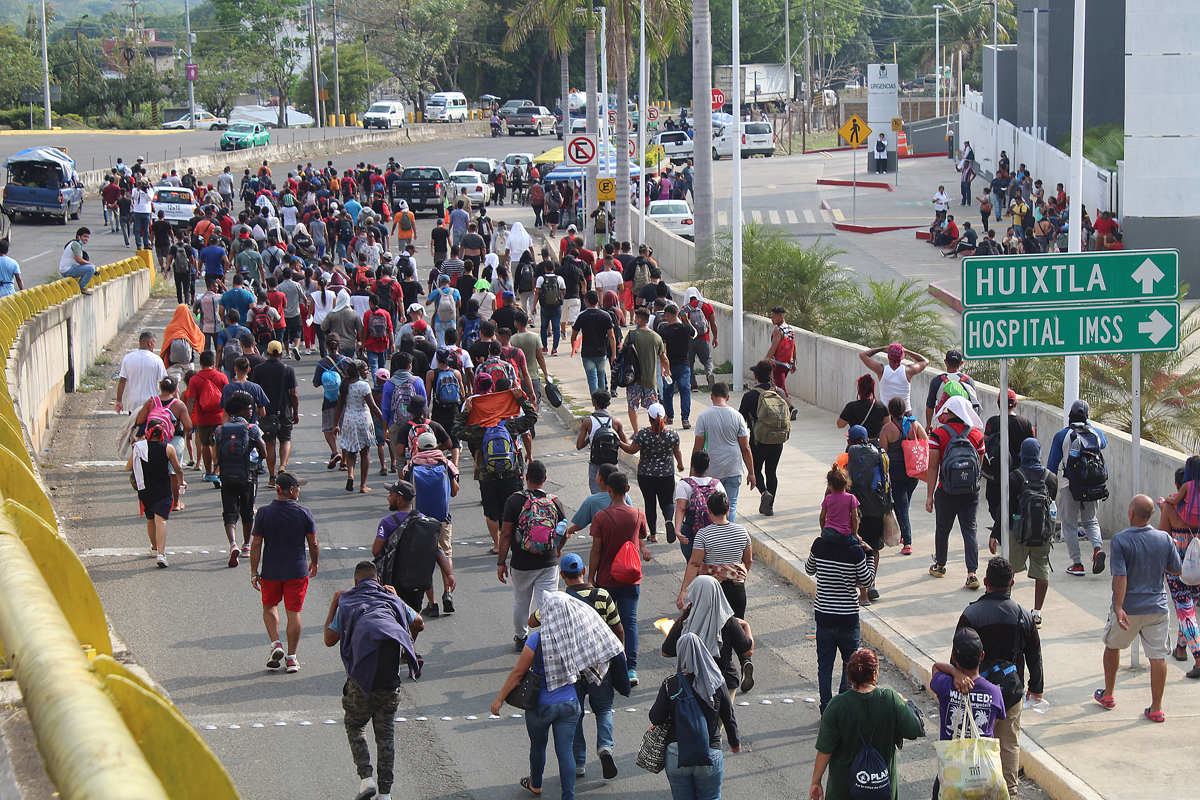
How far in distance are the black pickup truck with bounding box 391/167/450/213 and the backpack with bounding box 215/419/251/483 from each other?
34.7 m

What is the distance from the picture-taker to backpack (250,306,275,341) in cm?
1825

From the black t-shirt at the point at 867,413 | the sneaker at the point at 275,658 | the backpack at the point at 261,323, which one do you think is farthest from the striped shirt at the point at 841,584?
the backpack at the point at 261,323

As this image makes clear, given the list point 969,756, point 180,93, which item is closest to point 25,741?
point 969,756

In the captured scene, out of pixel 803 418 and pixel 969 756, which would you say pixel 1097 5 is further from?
pixel 969 756

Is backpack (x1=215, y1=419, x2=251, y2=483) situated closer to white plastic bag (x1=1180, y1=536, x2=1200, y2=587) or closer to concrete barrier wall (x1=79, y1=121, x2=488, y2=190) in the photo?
white plastic bag (x1=1180, y1=536, x2=1200, y2=587)

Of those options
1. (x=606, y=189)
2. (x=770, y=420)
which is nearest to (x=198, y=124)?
(x=606, y=189)

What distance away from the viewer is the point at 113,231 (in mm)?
41688

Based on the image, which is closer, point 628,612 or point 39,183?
point 628,612

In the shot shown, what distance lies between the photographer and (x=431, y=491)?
1086 centimetres

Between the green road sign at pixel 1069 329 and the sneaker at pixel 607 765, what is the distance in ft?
14.6

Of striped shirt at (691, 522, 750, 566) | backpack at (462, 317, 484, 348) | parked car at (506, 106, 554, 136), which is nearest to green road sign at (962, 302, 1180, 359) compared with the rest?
striped shirt at (691, 522, 750, 566)

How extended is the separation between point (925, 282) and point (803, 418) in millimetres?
16300

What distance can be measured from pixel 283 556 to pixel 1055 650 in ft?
19.7

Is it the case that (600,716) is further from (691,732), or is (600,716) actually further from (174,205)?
(174,205)
